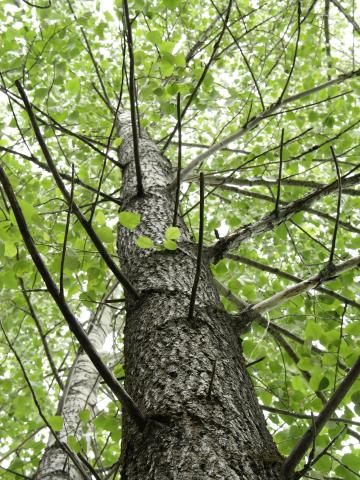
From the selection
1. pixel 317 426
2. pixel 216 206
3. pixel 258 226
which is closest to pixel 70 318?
pixel 317 426

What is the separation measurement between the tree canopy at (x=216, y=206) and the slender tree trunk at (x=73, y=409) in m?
0.13

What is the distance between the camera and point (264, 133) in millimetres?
4840

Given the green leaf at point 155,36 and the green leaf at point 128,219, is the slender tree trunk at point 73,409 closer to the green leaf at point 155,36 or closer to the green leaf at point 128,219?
the green leaf at point 128,219

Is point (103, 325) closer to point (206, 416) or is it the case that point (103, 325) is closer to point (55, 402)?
point (55, 402)

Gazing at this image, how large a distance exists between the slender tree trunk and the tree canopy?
0.13m

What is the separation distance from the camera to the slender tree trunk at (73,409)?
2.49 metres

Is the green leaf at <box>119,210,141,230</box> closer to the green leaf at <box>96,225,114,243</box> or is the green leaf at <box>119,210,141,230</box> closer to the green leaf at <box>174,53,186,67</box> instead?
the green leaf at <box>96,225,114,243</box>

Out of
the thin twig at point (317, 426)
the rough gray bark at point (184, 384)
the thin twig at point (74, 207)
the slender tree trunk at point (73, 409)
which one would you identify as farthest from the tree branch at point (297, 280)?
the thin twig at point (317, 426)

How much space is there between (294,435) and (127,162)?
185 centimetres

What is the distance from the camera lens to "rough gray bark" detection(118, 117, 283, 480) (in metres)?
0.95

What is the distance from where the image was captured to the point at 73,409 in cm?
323

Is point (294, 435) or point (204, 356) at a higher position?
point (204, 356)

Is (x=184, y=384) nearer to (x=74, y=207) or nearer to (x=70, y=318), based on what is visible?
(x=70, y=318)

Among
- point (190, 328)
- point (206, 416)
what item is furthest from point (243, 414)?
point (190, 328)
